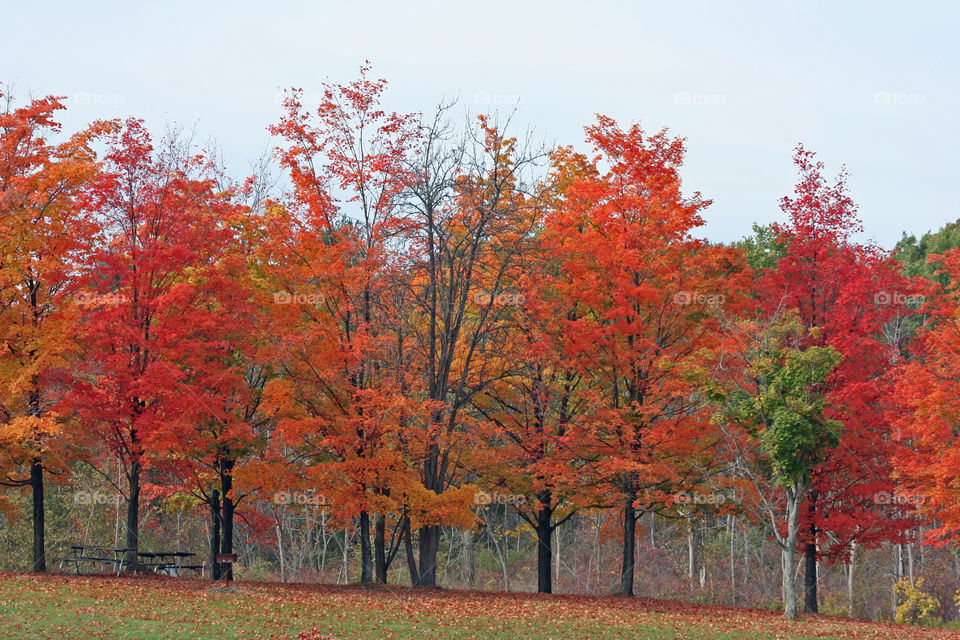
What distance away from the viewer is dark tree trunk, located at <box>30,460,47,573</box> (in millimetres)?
25438

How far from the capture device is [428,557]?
1163 inches

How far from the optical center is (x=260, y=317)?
27.2m

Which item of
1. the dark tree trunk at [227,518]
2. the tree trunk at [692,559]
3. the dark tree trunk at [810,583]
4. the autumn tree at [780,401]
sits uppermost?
the autumn tree at [780,401]

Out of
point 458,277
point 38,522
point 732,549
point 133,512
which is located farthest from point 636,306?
point 732,549

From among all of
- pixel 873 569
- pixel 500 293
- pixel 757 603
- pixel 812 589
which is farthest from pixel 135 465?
pixel 873 569

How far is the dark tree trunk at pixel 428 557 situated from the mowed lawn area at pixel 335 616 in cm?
214

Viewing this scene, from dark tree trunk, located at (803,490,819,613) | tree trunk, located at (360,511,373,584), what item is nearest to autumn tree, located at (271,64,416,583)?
tree trunk, located at (360,511,373,584)

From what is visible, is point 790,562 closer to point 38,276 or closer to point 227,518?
point 227,518

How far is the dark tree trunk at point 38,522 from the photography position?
2544 cm

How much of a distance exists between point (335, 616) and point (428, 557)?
32.5 feet

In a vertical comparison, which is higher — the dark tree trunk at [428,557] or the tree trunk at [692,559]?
the dark tree trunk at [428,557]

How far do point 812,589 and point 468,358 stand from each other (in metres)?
13.7

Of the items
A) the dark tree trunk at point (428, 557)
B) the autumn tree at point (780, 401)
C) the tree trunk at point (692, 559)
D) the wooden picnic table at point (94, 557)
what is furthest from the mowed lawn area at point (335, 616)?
the tree trunk at point (692, 559)

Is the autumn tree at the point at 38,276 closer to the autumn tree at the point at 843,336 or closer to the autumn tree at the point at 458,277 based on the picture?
the autumn tree at the point at 458,277
